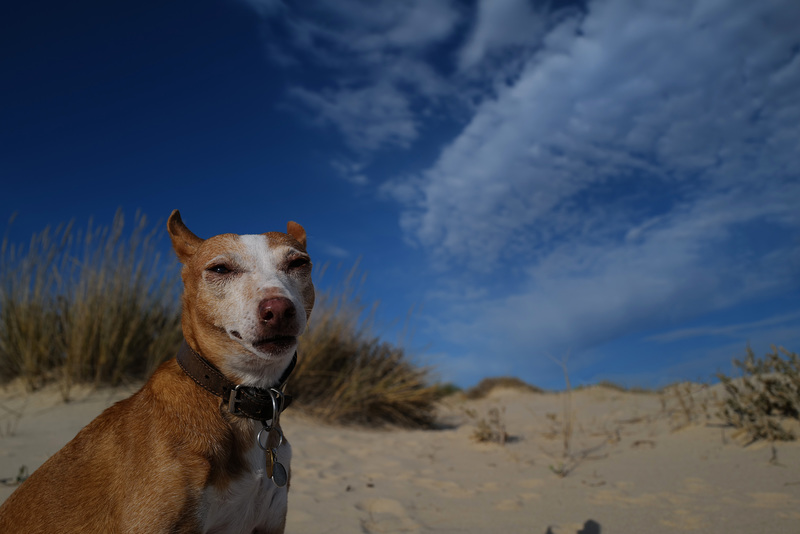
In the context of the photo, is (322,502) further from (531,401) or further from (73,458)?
(531,401)

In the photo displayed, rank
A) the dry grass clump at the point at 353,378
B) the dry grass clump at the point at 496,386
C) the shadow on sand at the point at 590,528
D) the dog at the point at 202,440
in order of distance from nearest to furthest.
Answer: the dog at the point at 202,440
the shadow on sand at the point at 590,528
the dry grass clump at the point at 353,378
the dry grass clump at the point at 496,386

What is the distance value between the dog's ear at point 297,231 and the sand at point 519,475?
2.03 meters

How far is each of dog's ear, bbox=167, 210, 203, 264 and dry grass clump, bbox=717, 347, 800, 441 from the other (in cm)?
553

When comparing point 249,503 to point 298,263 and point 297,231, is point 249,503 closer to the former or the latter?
point 298,263

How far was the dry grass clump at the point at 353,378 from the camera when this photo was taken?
291 inches

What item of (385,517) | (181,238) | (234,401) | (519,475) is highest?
(181,238)

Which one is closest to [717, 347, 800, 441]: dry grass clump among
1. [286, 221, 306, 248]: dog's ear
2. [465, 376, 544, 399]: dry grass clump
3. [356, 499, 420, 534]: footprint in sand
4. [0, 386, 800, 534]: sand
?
[0, 386, 800, 534]: sand

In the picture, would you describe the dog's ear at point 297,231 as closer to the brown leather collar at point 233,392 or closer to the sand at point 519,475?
the brown leather collar at point 233,392

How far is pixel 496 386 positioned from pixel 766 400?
443 inches

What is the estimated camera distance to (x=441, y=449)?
618cm

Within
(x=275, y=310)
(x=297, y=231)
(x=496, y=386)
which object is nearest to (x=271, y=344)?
(x=275, y=310)

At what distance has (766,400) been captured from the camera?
5.13 m

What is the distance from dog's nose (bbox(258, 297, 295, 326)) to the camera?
1976 mm

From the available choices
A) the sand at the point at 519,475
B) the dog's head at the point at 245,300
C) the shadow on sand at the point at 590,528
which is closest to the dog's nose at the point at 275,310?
the dog's head at the point at 245,300
